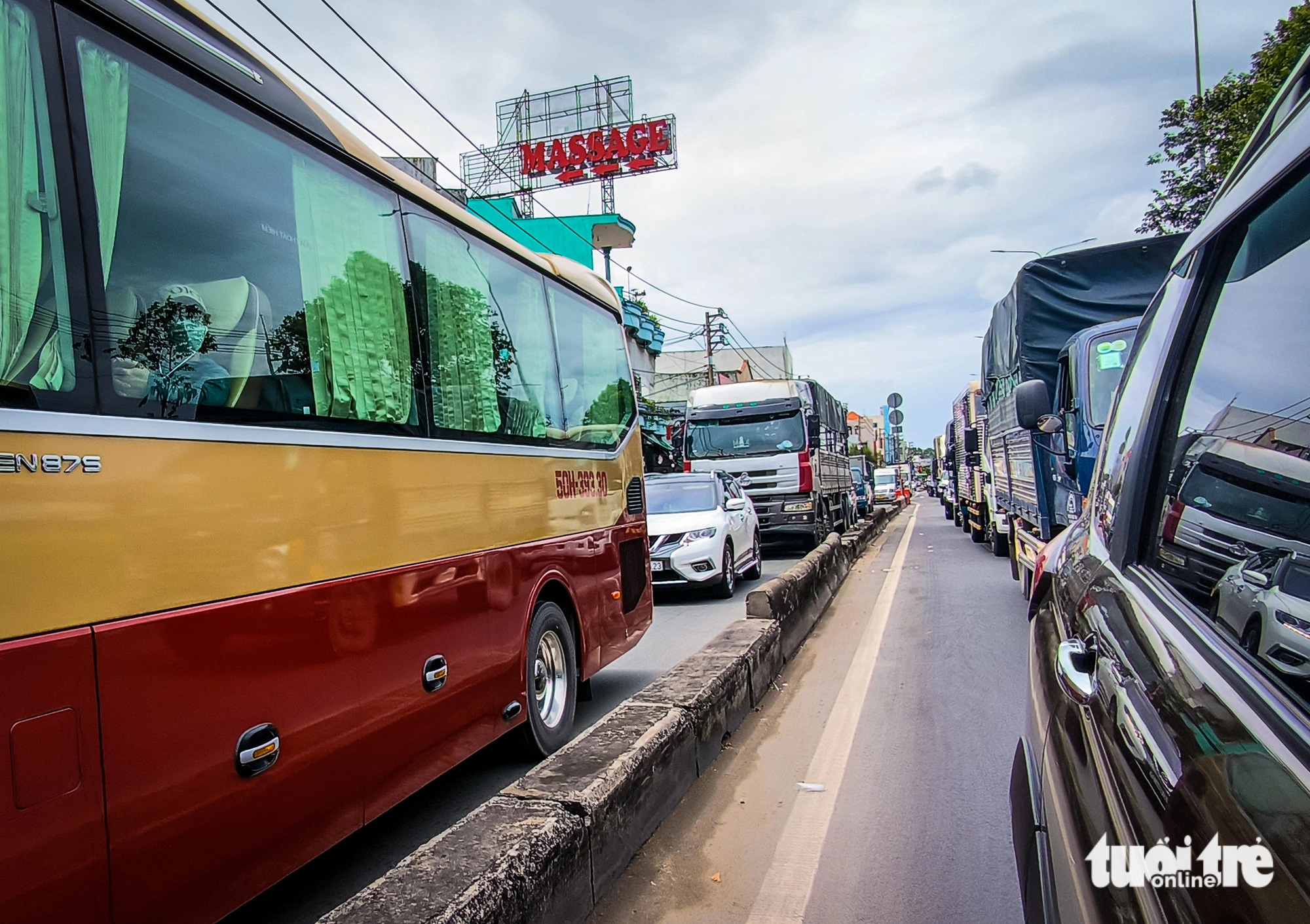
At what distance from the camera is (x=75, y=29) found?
2438 millimetres

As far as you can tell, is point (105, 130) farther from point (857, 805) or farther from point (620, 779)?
point (857, 805)

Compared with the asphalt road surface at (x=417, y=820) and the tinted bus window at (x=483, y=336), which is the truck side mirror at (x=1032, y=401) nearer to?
the tinted bus window at (x=483, y=336)

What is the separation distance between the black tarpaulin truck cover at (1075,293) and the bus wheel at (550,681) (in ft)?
21.9

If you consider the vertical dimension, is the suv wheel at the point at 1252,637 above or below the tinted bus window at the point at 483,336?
below

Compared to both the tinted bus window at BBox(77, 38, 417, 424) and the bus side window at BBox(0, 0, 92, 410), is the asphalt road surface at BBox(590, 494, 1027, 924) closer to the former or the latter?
the tinted bus window at BBox(77, 38, 417, 424)

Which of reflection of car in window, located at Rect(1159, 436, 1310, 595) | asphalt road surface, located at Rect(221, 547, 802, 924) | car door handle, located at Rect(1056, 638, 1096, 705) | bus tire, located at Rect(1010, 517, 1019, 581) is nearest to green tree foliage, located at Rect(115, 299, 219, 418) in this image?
asphalt road surface, located at Rect(221, 547, 802, 924)

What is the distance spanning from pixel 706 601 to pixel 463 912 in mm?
9274

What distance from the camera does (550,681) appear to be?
5.39 metres

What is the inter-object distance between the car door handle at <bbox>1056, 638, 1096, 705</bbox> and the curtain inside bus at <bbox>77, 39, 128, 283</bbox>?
8.52 feet

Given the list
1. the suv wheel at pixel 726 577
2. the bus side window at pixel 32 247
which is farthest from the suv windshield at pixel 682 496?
the bus side window at pixel 32 247

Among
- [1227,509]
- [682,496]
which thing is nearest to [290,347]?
[1227,509]

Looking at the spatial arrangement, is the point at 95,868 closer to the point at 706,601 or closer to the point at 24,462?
the point at 24,462

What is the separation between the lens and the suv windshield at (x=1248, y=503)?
1377mm

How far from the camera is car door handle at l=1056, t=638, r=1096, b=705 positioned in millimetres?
1739
